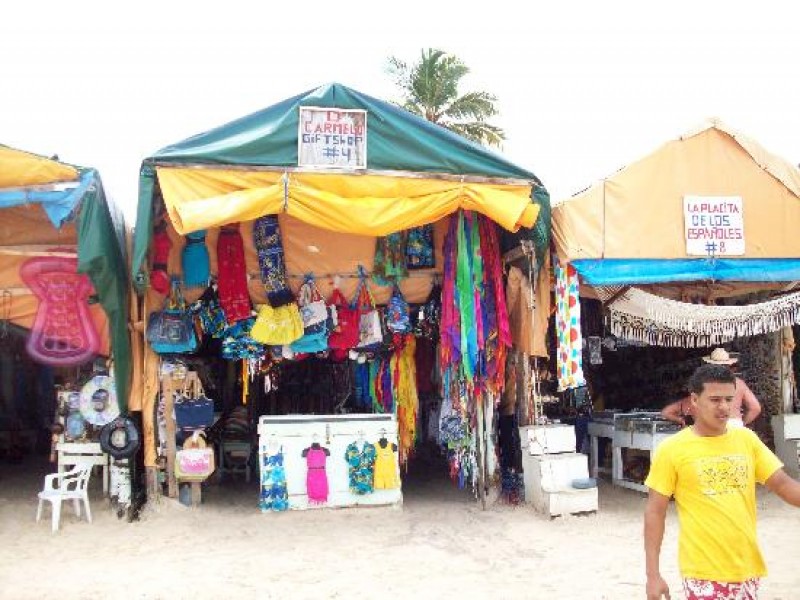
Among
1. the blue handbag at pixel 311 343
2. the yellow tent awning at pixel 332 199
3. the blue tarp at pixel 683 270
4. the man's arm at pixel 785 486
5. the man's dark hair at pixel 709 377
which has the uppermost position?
the yellow tent awning at pixel 332 199

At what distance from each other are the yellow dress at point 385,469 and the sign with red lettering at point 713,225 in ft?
12.3

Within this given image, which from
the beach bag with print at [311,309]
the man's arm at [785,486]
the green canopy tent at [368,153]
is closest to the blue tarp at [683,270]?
the green canopy tent at [368,153]

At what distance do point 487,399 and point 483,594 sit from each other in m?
2.93

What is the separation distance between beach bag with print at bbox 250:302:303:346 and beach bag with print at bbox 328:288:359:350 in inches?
17.0

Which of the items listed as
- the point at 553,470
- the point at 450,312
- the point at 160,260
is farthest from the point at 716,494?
the point at 160,260

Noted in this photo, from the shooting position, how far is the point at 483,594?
504 cm

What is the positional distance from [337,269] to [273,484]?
2.34 metres

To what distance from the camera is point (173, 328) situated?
24.4ft

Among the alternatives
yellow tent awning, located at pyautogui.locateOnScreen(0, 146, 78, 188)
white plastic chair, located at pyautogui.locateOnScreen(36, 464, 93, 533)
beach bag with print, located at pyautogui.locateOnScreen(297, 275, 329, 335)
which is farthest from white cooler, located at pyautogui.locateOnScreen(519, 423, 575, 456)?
yellow tent awning, located at pyautogui.locateOnScreen(0, 146, 78, 188)

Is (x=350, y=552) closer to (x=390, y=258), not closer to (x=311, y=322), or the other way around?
(x=311, y=322)

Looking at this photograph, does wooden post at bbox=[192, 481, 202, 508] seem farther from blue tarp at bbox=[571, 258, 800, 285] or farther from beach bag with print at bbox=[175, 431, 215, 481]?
blue tarp at bbox=[571, 258, 800, 285]

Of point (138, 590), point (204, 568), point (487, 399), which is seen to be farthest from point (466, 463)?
point (138, 590)

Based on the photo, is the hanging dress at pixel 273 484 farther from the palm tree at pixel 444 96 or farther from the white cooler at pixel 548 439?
the palm tree at pixel 444 96

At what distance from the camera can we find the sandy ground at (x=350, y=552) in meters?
5.18
